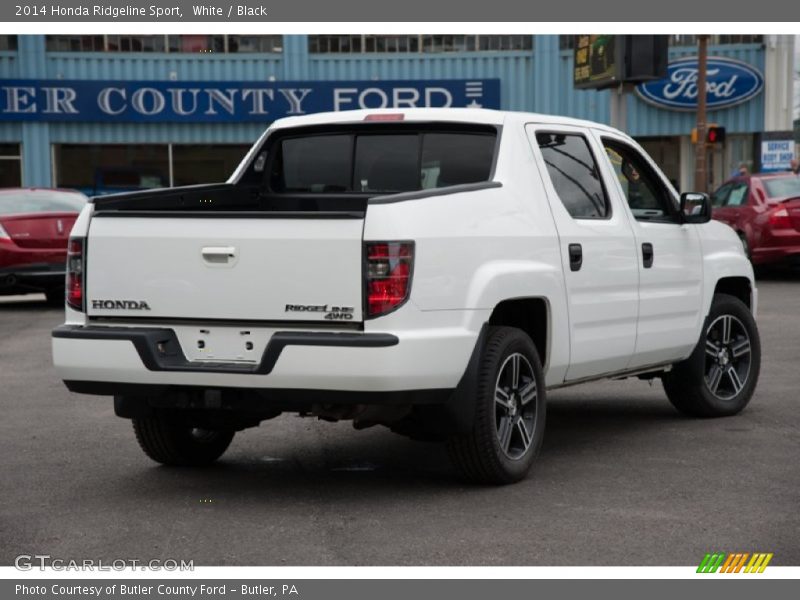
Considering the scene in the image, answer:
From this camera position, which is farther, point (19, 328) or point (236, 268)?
point (19, 328)

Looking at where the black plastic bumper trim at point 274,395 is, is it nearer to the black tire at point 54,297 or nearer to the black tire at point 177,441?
the black tire at point 177,441

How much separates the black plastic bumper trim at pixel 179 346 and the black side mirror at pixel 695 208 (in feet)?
9.71

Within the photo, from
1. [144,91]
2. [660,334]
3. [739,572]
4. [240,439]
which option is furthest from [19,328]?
[144,91]

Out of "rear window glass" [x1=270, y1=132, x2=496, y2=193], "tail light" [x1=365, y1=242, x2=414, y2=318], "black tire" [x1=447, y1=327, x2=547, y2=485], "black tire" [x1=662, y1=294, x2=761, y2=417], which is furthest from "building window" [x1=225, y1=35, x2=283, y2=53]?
"tail light" [x1=365, y1=242, x2=414, y2=318]

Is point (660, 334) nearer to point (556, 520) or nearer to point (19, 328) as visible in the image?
point (556, 520)

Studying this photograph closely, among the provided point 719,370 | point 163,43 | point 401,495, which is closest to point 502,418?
point 401,495

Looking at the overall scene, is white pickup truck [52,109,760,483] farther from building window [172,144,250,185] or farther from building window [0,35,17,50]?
building window [0,35,17,50]

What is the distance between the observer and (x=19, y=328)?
49.1ft

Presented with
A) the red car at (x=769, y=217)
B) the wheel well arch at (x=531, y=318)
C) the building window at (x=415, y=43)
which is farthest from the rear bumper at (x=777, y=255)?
the building window at (x=415, y=43)

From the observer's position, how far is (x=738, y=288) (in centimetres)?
885

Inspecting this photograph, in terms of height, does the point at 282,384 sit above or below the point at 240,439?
above

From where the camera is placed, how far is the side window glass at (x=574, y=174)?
6.93 m

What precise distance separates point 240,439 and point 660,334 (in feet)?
8.19

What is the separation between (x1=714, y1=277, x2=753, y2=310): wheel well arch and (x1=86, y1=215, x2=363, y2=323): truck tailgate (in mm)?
3800
